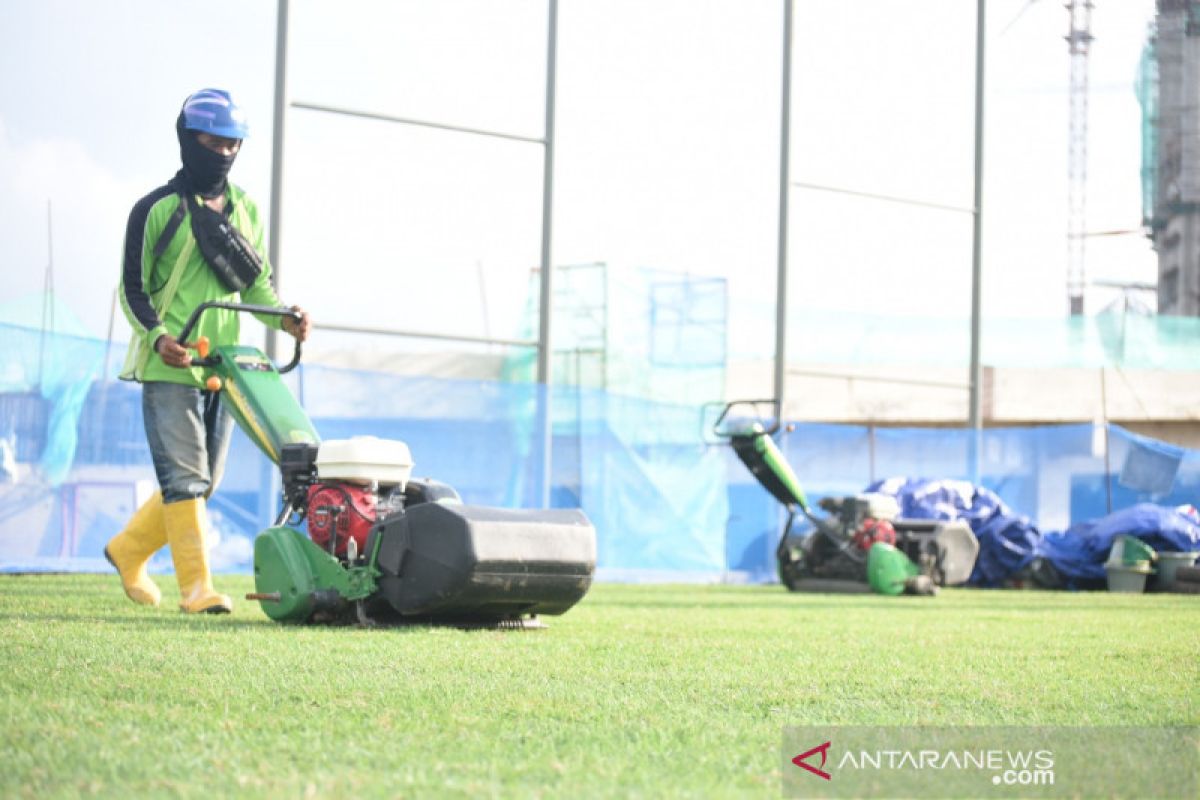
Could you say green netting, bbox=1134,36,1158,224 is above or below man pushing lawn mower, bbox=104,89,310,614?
above

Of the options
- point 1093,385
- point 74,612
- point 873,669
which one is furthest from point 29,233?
point 1093,385

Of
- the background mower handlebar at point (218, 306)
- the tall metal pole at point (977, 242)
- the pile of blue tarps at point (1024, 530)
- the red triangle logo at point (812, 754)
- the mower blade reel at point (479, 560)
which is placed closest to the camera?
the red triangle logo at point (812, 754)

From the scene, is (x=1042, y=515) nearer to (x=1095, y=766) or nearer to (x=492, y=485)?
(x=492, y=485)

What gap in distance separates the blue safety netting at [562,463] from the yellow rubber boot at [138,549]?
3.16m

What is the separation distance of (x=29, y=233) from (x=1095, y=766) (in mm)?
8734

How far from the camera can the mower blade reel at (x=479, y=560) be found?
17.9 feet

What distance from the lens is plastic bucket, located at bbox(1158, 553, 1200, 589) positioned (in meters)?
13.4

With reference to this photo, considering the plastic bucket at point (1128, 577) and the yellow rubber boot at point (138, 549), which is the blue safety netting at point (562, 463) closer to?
the plastic bucket at point (1128, 577)

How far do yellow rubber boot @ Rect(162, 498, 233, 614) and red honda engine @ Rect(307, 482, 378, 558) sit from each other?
645mm

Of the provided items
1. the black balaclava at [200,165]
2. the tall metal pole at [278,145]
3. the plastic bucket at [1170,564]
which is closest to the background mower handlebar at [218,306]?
the black balaclava at [200,165]

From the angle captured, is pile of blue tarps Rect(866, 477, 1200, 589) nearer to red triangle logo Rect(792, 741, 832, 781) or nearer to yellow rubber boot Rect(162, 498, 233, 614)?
yellow rubber boot Rect(162, 498, 233, 614)

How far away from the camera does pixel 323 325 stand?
1144cm

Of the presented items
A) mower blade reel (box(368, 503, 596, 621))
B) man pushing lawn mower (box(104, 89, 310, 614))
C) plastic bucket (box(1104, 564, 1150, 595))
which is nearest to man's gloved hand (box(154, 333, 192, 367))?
man pushing lawn mower (box(104, 89, 310, 614))

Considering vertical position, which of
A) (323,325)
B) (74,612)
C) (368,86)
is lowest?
(74,612)
